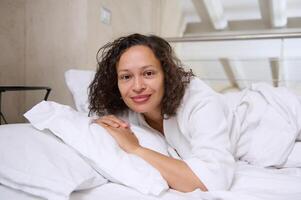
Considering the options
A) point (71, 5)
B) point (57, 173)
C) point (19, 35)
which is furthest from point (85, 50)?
point (57, 173)

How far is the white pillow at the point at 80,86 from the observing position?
4.27 feet

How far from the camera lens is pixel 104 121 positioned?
3.08 ft

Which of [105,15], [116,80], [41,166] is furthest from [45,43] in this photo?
[41,166]

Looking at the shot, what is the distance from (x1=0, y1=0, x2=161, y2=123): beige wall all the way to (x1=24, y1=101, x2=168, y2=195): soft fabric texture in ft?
2.45

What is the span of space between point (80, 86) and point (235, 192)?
84 centimetres

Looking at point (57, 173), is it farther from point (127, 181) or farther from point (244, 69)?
point (244, 69)

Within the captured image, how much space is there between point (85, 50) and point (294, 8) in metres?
3.89

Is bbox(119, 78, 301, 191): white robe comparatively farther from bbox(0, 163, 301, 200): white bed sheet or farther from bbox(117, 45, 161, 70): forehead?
bbox(117, 45, 161, 70): forehead

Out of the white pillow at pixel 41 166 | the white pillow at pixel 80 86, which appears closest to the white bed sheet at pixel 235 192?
the white pillow at pixel 41 166

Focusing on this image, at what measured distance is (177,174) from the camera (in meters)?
0.75

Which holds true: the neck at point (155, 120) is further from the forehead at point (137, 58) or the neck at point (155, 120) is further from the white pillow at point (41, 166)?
the white pillow at point (41, 166)

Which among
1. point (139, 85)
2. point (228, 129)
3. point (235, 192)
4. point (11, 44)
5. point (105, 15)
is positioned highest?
point (105, 15)

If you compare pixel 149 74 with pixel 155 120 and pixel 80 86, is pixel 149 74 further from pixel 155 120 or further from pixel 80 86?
pixel 80 86

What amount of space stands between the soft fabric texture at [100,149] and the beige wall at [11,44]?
2.93ft
